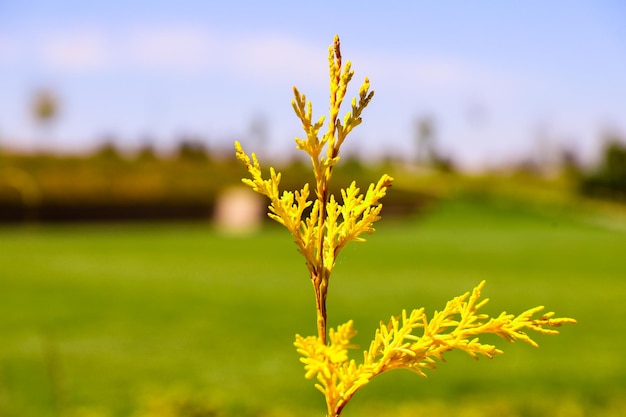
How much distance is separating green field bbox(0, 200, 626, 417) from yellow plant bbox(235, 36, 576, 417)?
31 centimetres

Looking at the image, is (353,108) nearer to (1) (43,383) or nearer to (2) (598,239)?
(1) (43,383)

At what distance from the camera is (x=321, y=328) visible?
85 centimetres

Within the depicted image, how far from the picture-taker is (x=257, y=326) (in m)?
17.5

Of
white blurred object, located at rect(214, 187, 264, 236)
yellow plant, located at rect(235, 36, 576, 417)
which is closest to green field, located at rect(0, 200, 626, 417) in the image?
yellow plant, located at rect(235, 36, 576, 417)

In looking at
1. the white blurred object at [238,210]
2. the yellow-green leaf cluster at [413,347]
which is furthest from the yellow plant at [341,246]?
the white blurred object at [238,210]

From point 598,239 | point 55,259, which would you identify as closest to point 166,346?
point 55,259

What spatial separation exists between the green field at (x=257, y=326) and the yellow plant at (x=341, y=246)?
31cm

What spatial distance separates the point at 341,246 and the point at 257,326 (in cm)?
1681

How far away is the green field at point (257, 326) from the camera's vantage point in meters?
10.3

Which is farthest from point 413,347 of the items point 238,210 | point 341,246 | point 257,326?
point 238,210

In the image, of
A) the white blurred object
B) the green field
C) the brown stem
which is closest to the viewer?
the brown stem

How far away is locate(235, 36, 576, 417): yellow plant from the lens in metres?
0.91

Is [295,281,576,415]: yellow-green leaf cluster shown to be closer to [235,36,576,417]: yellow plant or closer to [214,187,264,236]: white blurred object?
[235,36,576,417]: yellow plant

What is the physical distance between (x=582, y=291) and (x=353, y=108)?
998 inches
